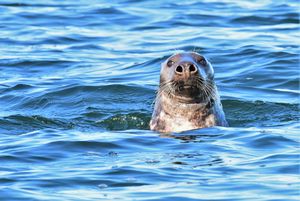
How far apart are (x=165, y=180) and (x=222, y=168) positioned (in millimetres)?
654

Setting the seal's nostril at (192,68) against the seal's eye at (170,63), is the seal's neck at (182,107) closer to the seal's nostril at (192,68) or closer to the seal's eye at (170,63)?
the seal's eye at (170,63)

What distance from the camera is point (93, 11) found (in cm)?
2081

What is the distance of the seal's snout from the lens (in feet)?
33.4

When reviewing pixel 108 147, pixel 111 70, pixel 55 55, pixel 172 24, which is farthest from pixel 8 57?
pixel 108 147

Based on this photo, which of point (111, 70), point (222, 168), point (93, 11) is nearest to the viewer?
point (222, 168)

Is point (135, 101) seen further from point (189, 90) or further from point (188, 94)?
point (189, 90)

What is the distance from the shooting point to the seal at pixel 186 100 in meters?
10.4

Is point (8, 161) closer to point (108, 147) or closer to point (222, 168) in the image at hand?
point (108, 147)

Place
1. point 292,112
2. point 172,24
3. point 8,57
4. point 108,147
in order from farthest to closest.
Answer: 1. point 172,24
2. point 8,57
3. point 292,112
4. point 108,147

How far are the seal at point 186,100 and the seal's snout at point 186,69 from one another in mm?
51

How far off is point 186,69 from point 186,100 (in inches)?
24.5

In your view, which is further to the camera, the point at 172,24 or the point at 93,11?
the point at 93,11

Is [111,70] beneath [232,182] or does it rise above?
above

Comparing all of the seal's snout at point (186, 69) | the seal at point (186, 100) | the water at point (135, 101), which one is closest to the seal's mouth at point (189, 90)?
the seal at point (186, 100)
